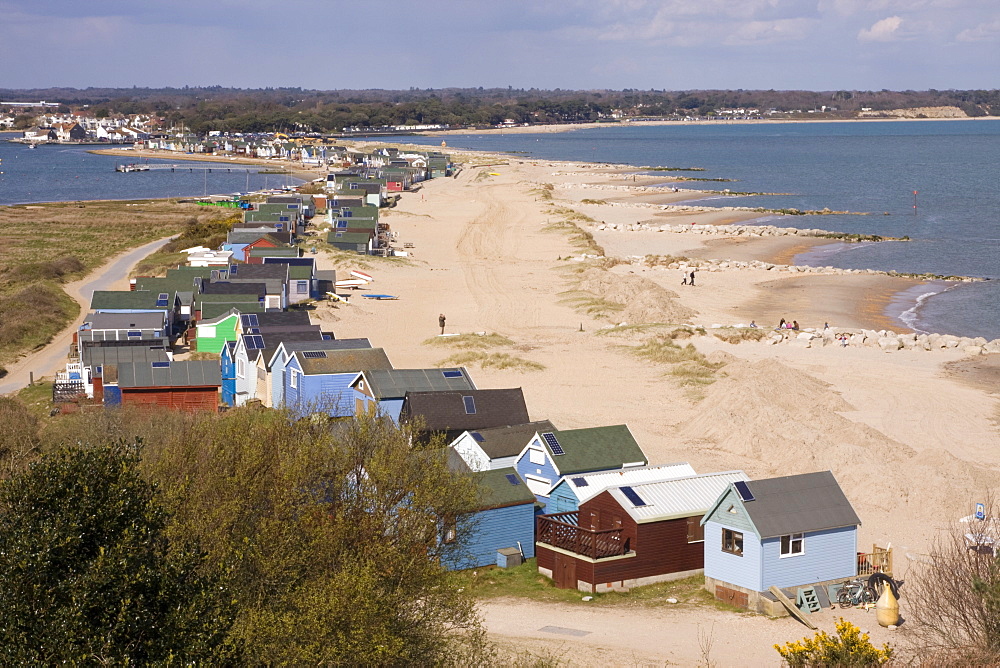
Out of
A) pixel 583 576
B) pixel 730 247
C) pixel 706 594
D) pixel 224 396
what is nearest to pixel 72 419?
pixel 224 396

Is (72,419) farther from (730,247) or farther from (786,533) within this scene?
(730,247)

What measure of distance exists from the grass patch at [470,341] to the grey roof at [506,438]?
16.3m

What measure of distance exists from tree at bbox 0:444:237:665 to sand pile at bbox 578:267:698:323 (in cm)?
4068

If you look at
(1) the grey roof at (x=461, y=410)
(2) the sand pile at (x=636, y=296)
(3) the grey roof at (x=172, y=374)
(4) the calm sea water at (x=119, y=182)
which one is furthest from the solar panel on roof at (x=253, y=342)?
(4) the calm sea water at (x=119, y=182)

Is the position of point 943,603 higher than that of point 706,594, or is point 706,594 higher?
point 943,603

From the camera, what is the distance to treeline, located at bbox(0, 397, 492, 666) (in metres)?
11.2

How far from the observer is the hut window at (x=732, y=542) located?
75.6ft

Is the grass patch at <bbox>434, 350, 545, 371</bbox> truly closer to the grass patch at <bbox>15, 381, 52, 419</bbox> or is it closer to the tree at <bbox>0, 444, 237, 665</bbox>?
the grass patch at <bbox>15, 381, 52, 419</bbox>

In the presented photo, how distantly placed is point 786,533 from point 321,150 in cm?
18154

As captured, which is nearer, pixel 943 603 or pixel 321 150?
pixel 943 603

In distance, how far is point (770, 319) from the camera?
54531mm

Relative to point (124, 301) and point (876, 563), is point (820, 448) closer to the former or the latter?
point (876, 563)

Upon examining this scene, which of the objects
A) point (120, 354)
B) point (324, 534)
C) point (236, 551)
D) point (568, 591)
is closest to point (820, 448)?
point (568, 591)

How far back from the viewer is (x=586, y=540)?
78.3ft
